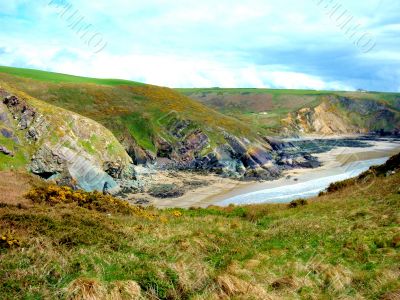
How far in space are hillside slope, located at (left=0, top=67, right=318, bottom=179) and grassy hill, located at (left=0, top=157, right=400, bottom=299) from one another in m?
58.5

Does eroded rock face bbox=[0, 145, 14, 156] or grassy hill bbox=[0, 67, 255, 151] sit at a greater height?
grassy hill bbox=[0, 67, 255, 151]

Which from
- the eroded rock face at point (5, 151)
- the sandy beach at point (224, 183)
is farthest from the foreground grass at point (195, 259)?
the eroded rock face at point (5, 151)

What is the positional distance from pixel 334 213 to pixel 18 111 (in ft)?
188

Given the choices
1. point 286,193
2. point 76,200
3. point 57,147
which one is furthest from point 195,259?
point 57,147

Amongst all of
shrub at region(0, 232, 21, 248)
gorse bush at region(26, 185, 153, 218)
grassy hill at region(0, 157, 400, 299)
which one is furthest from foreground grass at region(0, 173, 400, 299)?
gorse bush at region(26, 185, 153, 218)

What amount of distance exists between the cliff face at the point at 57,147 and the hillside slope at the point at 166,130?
53.4 feet

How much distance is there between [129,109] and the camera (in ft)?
354

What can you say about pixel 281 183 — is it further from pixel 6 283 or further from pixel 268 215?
pixel 6 283

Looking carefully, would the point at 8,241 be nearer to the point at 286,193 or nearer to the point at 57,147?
the point at 286,193

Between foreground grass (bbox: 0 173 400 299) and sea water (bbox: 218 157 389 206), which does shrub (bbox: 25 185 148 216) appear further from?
sea water (bbox: 218 157 389 206)

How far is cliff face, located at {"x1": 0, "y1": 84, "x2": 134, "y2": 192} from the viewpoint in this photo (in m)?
59.1

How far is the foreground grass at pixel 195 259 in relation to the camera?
34.0 feet

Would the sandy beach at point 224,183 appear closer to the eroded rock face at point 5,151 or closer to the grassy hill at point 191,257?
the eroded rock face at point 5,151

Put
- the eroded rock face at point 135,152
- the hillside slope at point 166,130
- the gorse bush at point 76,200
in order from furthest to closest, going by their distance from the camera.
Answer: the hillside slope at point 166,130 < the eroded rock face at point 135,152 < the gorse bush at point 76,200
